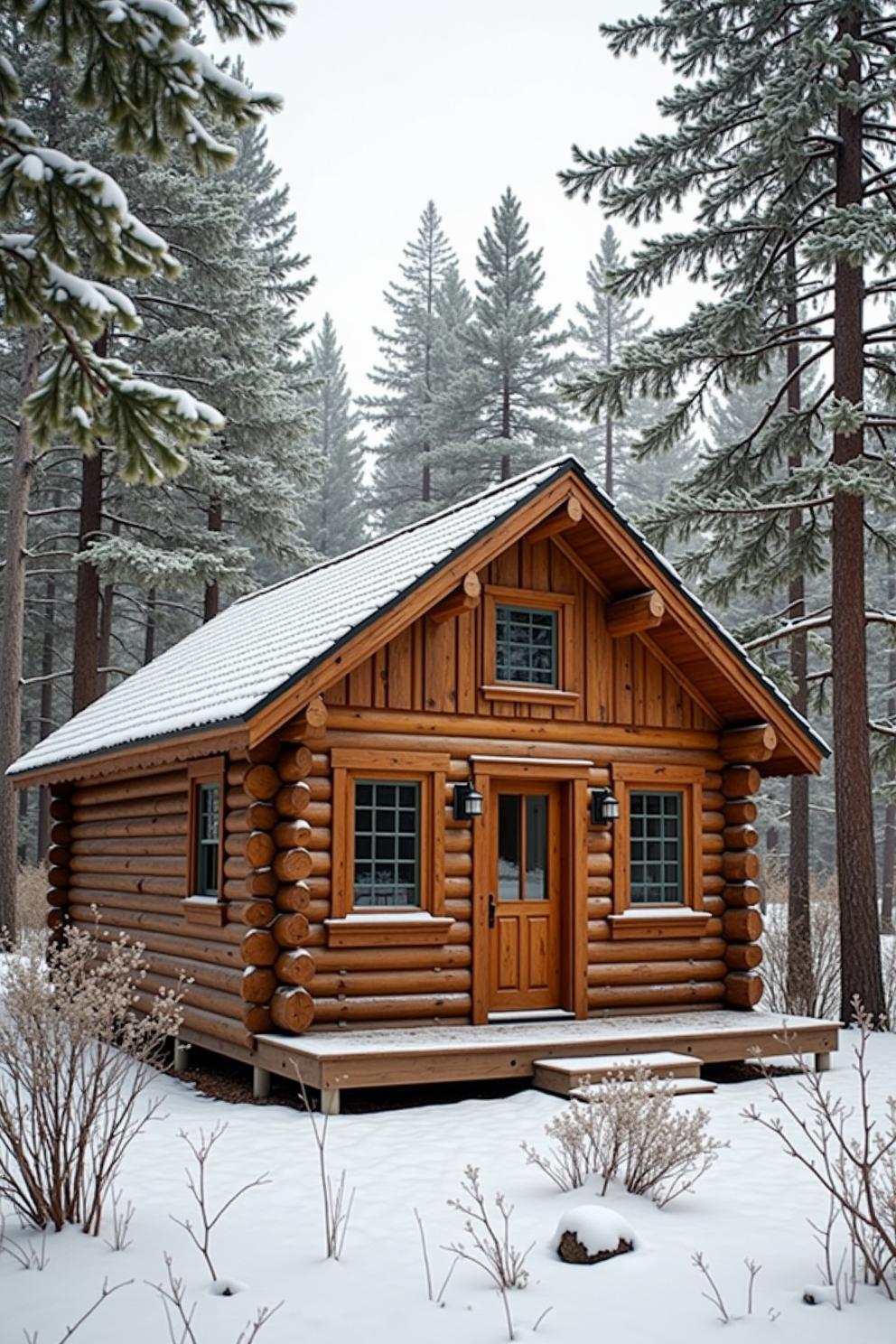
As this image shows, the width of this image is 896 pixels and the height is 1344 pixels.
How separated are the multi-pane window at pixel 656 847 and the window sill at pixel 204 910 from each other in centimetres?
402

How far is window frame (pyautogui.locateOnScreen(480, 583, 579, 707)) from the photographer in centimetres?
1272

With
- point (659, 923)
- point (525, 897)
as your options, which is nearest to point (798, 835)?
point (659, 923)

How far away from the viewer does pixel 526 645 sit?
1309cm

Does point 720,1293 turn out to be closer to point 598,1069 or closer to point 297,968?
point 598,1069

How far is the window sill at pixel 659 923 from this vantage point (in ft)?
43.0

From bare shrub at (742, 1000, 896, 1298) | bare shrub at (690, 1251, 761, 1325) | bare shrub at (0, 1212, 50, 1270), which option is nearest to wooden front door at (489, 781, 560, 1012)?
bare shrub at (742, 1000, 896, 1298)

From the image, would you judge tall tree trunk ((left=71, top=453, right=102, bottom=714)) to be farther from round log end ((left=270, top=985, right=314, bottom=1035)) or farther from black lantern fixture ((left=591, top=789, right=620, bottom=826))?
round log end ((left=270, top=985, right=314, bottom=1035))

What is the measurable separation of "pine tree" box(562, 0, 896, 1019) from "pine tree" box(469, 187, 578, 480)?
15.7 meters

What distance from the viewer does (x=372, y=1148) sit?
9.30m

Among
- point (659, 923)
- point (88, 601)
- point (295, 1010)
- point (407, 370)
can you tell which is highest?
point (407, 370)

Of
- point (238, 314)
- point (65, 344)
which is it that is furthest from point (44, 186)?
point (238, 314)

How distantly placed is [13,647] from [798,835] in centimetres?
1318

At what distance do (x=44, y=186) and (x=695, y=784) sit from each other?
9397 mm

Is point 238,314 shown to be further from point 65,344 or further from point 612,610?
point 65,344
